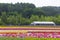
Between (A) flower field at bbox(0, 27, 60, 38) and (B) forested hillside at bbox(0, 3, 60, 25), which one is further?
(B) forested hillside at bbox(0, 3, 60, 25)

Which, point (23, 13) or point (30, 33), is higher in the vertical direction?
point (30, 33)

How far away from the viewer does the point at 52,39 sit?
910cm

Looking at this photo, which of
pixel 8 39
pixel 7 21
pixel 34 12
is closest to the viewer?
pixel 8 39

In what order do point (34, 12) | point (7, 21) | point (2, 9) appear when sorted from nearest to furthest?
point (7, 21) < point (2, 9) < point (34, 12)

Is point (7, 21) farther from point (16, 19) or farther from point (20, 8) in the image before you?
point (20, 8)

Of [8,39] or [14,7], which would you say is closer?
[8,39]

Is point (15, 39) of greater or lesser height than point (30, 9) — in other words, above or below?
above

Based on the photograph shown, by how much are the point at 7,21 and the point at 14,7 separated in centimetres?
1189

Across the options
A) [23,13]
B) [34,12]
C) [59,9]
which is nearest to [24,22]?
[23,13]

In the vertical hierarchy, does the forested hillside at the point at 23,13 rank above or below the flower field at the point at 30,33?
below

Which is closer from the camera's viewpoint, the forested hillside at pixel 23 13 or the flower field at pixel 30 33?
the flower field at pixel 30 33

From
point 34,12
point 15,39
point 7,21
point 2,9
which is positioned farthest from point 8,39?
point 34,12

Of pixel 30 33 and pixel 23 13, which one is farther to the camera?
pixel 23 13

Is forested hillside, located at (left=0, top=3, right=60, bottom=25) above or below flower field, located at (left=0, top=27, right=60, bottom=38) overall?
below
